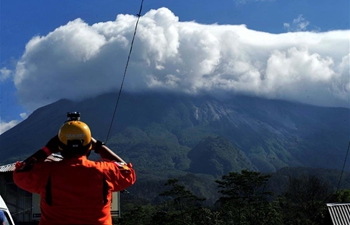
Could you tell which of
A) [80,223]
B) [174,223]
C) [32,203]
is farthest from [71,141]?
[174,223]

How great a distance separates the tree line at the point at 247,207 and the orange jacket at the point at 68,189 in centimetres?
6727

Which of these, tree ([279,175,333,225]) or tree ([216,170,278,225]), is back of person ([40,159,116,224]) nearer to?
tree ([279,175,333,225])

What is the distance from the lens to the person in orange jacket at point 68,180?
4020 millimetres

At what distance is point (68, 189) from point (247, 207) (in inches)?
3108

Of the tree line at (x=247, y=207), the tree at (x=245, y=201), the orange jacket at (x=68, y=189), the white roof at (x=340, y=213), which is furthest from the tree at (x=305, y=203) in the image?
the orange jacket at (x=68, y=189)

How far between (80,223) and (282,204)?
83266mm

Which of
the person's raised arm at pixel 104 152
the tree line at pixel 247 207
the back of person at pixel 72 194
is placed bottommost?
the back of person at pixel 72 194

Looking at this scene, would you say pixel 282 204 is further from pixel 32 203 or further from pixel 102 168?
pixel 102 168

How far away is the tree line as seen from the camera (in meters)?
74.7

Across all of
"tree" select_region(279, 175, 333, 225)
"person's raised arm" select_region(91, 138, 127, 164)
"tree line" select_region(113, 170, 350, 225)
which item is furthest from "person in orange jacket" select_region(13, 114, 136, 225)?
"tree line" select_region(113, 170, 350, 225)

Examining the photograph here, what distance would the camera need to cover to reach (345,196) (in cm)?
8431

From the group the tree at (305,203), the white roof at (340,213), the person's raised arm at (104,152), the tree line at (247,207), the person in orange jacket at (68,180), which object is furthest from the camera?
the tree line at (247,207)

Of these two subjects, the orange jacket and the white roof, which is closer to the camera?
the orange jacket

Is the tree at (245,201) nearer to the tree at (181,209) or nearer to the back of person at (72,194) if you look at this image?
the tree at (181,209)
